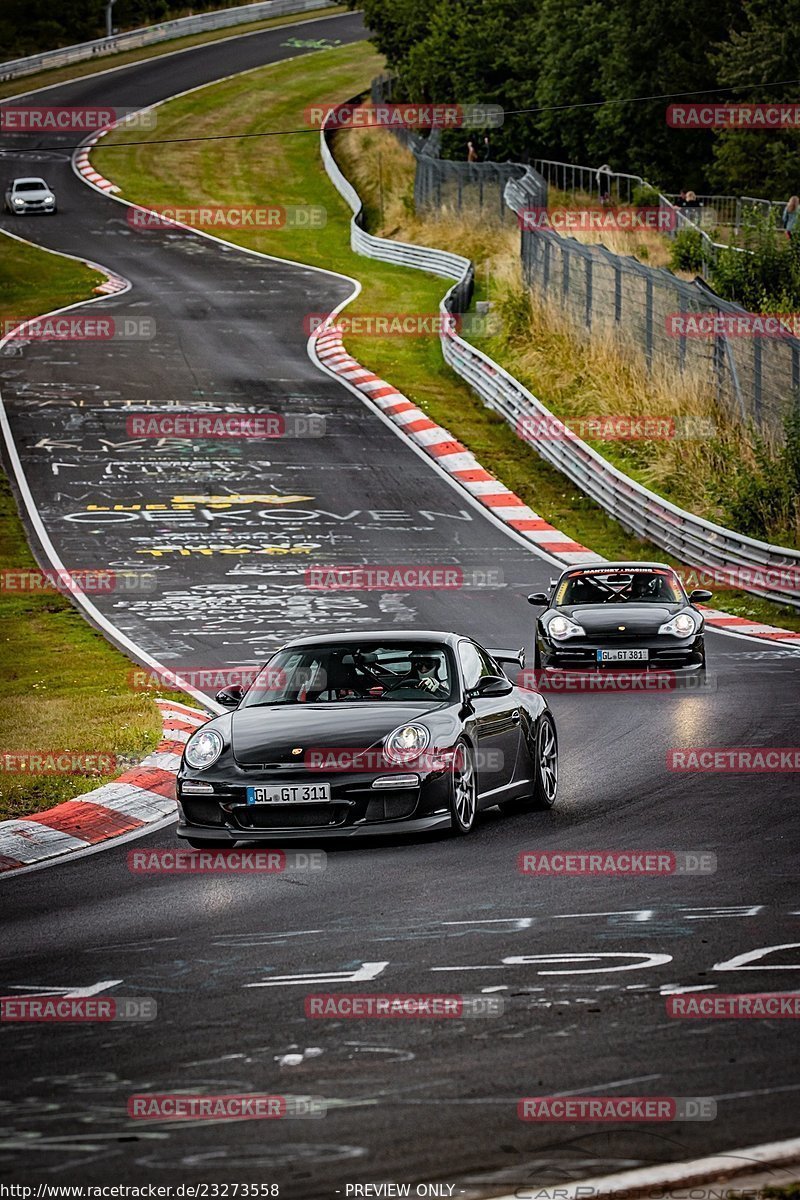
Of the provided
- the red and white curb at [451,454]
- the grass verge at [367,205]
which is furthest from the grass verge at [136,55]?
the red and white curb at [451,454]

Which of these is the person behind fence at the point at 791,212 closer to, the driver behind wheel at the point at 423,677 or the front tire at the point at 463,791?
the driver behind wheel at the point at 423,677

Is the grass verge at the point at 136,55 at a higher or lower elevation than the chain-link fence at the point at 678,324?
higher

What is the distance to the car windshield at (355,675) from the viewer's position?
1155 centimetres

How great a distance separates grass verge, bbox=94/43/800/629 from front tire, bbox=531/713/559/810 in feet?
33.4

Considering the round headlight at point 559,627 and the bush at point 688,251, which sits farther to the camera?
the bush at point 688,251

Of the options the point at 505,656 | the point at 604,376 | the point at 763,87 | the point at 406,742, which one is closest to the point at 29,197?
the point at 763,87

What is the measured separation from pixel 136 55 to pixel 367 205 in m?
34.5

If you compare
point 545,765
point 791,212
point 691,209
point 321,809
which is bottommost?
point 545,765

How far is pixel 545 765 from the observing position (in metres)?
12.1

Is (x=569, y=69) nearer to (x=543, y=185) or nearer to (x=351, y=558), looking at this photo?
(x=543, y=185)

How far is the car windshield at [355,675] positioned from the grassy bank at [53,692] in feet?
6.84

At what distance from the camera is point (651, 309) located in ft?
104

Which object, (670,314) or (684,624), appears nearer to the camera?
(684,624)

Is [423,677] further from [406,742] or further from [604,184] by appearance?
[604,184]
